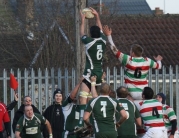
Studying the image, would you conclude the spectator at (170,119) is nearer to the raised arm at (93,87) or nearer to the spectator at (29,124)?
the raised arm at (93,87)

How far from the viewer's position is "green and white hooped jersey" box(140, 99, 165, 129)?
16484 mm

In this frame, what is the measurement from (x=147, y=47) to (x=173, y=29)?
7.26 ft

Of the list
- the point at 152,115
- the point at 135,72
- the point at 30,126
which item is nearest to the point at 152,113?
the point at 152,115

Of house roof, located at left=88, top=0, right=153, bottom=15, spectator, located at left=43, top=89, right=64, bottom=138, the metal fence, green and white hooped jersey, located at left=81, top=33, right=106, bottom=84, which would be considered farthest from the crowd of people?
house roof, located at left=88, top=0, right=153, bottom=15

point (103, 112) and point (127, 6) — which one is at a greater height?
point (127, 6)

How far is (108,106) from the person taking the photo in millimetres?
15547

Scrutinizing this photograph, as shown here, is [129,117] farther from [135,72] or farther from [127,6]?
[127,6]

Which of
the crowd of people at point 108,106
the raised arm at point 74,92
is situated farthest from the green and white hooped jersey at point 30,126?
the raised arm at point 74,92

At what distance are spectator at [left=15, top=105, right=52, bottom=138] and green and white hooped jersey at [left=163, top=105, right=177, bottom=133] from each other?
2.62 metres

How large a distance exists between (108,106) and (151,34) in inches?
634

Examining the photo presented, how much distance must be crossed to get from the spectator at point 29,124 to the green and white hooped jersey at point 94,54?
1.42 m

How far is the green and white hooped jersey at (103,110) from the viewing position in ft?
50.9

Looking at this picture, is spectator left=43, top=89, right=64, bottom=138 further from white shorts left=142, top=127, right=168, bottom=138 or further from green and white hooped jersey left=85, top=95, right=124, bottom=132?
green and white hooped jersey left=85, top=95, right=124, bottom=132

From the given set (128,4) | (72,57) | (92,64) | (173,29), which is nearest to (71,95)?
(92,64)
